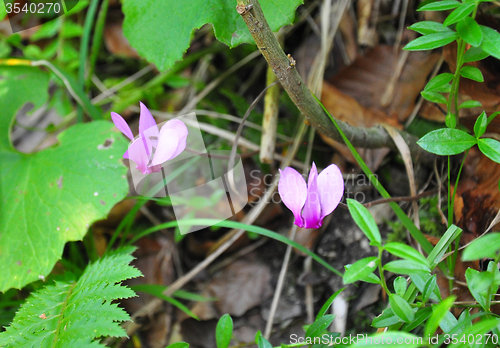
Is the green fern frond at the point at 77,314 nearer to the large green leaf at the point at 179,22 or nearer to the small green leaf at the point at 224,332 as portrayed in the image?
the small green leaf at the point at 224,332

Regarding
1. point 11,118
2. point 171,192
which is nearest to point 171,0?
Answer: point 171,192

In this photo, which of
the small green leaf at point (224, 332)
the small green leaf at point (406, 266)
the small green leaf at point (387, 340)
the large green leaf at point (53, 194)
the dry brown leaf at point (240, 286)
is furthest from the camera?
the dry brown leaf at point (240, 286)

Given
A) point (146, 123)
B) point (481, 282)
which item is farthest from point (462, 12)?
point (146, 123)

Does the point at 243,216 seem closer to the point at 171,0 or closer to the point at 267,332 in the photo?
the point at 267,332

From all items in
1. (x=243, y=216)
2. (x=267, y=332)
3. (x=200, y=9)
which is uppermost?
(x=200, y=9)

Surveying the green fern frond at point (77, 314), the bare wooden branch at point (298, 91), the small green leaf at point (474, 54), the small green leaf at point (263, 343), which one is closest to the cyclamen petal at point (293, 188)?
the bare wooden branch at point (298, 91)

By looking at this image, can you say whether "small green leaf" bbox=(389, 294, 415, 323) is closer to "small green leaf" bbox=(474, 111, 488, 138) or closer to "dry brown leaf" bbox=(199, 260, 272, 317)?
"small green leaf" bbox=(474, 111, 488, 138)
